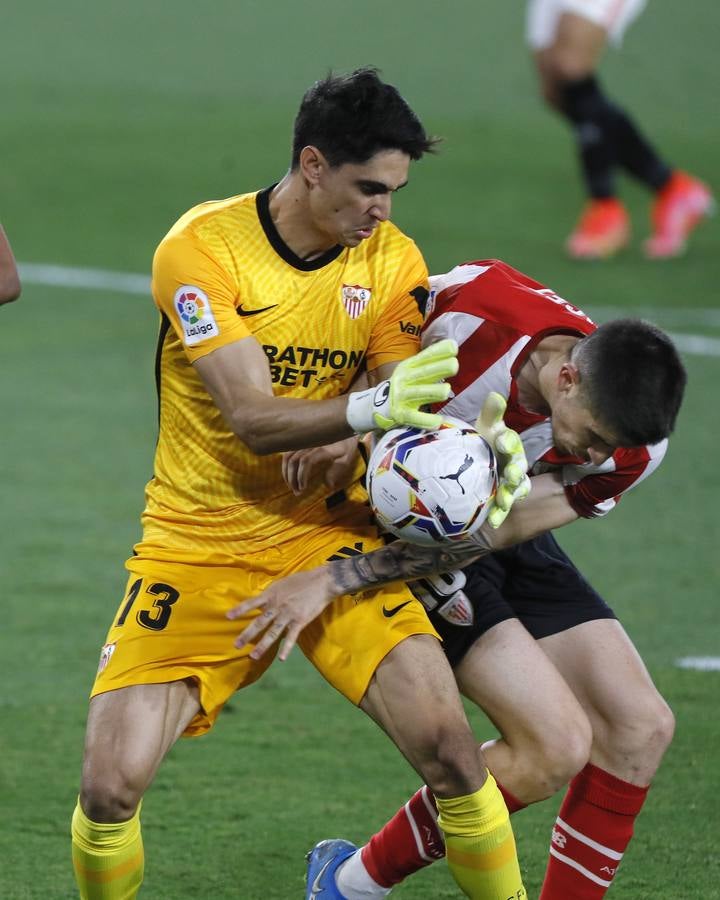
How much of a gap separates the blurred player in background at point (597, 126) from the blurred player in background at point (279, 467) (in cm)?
783

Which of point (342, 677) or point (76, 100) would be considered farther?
point (76, 100)

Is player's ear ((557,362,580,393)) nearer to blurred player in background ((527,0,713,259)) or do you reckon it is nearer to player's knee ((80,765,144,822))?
player's knee ((80,765,144,822))

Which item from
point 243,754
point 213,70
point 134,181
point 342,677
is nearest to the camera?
point 342,677

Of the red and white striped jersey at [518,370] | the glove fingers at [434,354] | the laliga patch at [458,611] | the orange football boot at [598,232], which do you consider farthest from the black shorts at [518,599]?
the orange football boot at [598,232]

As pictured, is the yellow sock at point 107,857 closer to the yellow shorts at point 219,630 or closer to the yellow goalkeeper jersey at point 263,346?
the yellow shorts at point 219,630

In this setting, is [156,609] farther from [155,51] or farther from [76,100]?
[155,51]

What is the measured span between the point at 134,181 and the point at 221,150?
108cm

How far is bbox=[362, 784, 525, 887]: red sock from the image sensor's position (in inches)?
184

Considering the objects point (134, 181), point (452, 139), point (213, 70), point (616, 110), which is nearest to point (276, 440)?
point (616, 110)

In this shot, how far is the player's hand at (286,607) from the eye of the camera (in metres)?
4.38

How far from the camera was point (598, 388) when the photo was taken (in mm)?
4258

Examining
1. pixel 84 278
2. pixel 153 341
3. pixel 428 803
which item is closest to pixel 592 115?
pixel 153 341

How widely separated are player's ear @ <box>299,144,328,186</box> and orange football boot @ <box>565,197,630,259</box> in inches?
337

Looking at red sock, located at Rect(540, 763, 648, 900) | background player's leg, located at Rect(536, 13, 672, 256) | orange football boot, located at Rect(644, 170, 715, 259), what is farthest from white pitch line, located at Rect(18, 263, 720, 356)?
red sock, located at Rect(540, 763, 648, 900)
